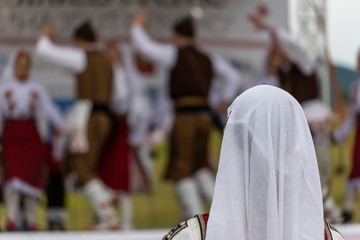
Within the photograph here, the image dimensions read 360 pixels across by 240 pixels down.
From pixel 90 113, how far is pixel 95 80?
0.92 ft

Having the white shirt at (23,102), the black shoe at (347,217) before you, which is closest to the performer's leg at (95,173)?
the white shirt at (23,102)

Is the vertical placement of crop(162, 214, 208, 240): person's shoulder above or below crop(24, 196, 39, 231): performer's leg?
above

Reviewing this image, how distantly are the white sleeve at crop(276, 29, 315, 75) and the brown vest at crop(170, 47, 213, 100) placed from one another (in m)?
0.71

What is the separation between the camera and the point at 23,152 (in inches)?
307

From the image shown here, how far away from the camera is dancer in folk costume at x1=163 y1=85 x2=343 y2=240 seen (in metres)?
2.21

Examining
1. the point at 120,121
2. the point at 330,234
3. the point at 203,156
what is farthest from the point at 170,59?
the point at 330,234

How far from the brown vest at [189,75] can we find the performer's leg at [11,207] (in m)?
1.53

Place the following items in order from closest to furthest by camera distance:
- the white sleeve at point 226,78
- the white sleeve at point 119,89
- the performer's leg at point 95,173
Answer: the performer's leg at point 95,173 → the white sleeve at point 119,89 → the white sleeve at point 226,78

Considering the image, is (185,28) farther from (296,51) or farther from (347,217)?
(347,217)

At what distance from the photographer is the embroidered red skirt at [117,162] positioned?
808 centimetres

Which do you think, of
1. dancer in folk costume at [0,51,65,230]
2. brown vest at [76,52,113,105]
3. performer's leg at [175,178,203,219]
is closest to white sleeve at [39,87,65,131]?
dancer in folk costume at [0,51,65,230]

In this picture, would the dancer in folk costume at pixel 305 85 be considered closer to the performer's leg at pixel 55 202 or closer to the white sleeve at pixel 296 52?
the white sleeve at pixel 296 52

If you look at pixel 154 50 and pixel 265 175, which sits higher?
pixel 265 175

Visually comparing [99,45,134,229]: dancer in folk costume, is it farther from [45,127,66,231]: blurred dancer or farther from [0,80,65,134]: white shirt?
[0,80,65,134]: white shirt
